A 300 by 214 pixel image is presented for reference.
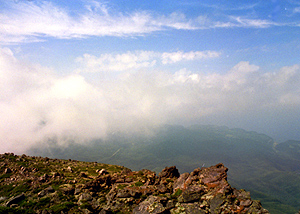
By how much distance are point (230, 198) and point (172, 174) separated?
2011 cm

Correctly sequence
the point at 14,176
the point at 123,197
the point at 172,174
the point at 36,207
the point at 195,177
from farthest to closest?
the point at 172,174, the point at 14,176, the point at 195,177, the point at 123,197, the point at 36,207

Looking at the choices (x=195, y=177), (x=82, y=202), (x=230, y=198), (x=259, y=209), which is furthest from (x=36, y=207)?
(x=259, y=209)

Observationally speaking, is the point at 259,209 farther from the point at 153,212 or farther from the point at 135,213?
the point at 135,213

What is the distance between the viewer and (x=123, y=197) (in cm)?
3531

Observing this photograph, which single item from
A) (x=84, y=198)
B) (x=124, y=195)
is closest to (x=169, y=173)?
(x=124, y=195)

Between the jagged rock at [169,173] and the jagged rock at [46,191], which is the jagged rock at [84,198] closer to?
the jagged rock at [46,191]

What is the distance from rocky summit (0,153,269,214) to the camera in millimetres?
30703

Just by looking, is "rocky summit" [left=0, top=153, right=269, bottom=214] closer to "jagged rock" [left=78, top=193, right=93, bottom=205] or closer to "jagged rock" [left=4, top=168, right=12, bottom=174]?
"jagged rock" [left=78, top=193, right=93, bottom=205]

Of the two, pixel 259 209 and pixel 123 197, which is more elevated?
pixel 123 197

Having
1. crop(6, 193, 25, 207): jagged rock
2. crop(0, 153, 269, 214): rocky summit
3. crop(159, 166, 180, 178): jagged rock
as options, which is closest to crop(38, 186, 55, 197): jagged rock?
crop(0, 153, 269, 214): rocky summit

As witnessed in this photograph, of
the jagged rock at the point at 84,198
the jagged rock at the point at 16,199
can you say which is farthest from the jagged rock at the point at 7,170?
the jagged rock at the point at 84,198

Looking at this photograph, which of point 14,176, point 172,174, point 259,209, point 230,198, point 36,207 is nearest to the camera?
point 259,209

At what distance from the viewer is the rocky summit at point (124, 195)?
30.7m

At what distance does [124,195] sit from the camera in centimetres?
3553
